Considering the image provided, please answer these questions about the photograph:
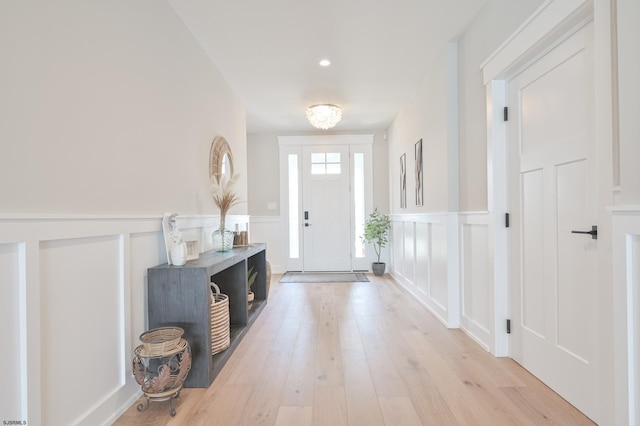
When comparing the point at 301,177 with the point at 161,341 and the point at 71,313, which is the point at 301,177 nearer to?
the point at 161,341

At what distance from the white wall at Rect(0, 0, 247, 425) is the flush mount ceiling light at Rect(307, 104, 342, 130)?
2221 millimetres

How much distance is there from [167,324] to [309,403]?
2.93 ft

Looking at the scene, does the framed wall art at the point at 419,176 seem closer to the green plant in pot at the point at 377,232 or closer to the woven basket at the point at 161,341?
the green plant in pot at the point at 377,232

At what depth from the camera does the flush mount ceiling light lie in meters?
4.33

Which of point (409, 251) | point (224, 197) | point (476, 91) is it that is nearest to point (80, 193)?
point (224, 197)

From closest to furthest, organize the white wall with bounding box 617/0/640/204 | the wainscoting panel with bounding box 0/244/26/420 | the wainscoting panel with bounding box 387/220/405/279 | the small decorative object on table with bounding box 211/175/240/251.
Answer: the wainscoting panel with bounding box 0/244/26/420 → the white wall with bounding box 617/0/640/204 → the small decorative object on table with bounding box 211/175/240/251 → the wainscoting panel with bounding box 387/220/405/279

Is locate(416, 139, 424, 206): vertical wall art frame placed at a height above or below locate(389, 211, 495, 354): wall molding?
above

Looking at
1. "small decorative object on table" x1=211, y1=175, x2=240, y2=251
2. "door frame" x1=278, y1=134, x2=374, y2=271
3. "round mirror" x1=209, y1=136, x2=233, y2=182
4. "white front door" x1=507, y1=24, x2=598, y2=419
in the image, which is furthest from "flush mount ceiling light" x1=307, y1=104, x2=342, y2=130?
"white front door" x1=507, y1=24, x2=598, y2=419

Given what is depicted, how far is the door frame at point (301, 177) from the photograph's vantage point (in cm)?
593

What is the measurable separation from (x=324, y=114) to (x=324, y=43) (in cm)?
145

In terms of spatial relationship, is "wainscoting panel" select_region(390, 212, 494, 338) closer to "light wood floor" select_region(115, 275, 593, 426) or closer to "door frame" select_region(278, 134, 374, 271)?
"light wood floor" select_region(115, 275, 593, 426)

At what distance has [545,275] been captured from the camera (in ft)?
6.33

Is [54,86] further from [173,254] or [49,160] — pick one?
[173,254]

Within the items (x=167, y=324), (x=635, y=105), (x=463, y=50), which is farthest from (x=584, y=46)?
(x=167, y=324)
